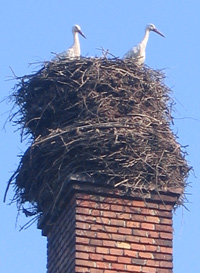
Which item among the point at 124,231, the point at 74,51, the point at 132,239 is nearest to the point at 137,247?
the point at 132,239

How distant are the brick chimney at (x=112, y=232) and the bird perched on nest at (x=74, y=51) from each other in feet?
8.48

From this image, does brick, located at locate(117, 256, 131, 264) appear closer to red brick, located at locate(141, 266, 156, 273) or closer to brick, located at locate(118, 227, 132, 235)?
red brick, located at locate(141, 266, 156, 273)

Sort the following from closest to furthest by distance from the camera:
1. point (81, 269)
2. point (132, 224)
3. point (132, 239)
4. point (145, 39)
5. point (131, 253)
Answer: point (81, 269)
point (131, 253)
point (132, 239)
point (132, 224)
point (145, 39)

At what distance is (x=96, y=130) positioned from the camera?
8.68 meters

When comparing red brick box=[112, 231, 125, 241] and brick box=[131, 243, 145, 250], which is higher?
red brick box=[112, 231, 125, 241]

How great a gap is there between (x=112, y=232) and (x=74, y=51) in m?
4.81

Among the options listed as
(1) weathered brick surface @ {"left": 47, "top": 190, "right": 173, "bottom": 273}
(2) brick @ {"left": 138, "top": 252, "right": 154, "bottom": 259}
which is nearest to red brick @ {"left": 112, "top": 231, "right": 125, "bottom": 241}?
(1) weathered brick surface @ {"left": 47, "top": 190, "right": 173, "bottom": 273}

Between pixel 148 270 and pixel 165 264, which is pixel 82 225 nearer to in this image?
pixel 148 270

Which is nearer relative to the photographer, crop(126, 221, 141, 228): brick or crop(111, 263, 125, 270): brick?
crop(111, 263, 125, 270): brick

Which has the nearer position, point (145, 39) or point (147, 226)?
point (147, 226)

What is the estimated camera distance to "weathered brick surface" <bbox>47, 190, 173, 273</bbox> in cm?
777

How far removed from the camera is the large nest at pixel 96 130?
8461 millimetres

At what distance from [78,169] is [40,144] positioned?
635 mm

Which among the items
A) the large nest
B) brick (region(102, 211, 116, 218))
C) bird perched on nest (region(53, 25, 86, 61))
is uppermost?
bird perched on nest (region(53, 25, 86, 61))
